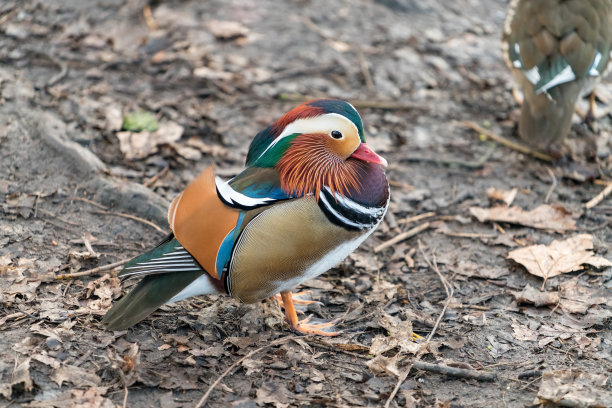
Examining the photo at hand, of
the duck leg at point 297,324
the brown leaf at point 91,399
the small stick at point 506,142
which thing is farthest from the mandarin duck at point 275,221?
the small stick at point 506,142

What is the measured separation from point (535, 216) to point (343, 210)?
174cm

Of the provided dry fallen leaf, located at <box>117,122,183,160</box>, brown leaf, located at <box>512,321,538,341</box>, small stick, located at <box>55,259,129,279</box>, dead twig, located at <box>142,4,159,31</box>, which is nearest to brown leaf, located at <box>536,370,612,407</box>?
brown leaf, located at <box>512,321,538,341</box>

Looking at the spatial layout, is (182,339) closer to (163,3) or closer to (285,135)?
(285,135)

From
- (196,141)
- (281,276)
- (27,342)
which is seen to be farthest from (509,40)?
(27,342)

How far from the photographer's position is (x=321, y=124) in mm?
2869

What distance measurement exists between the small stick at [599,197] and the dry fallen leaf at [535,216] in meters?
0.20

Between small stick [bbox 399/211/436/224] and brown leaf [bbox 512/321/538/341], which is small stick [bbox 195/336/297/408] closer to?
brown leaf [bbox 512/321/538/341]

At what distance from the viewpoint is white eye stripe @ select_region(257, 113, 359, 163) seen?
9.34ft

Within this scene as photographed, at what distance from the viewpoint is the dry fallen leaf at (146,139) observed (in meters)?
4.36

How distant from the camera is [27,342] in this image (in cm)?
270

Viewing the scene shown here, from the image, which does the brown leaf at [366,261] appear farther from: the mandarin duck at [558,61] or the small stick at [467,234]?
the mandarin duck at [558,61]

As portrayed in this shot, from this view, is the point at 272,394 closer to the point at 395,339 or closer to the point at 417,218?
the point at 395,339

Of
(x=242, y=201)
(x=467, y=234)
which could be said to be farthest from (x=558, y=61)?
(x=242, y=201)

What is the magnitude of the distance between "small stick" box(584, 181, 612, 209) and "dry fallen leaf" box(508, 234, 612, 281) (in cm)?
44
